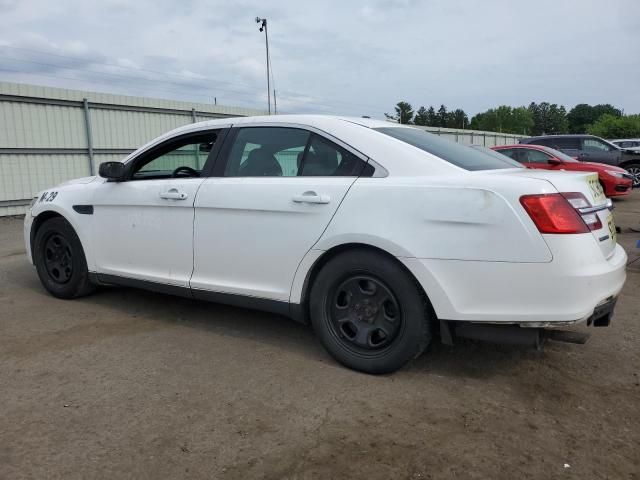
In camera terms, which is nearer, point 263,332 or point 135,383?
point 135,383

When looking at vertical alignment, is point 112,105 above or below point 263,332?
above

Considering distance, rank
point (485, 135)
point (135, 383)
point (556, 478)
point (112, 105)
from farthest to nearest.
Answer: point (485, 135)
point (112, 105)
point (135, 383)
point (556, 478)

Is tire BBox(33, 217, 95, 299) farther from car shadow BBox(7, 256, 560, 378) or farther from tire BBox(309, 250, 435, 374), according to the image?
tire BBox(309, 250, 435, 374)

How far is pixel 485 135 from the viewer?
38.3m

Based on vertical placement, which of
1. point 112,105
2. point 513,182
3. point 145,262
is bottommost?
point 145,262

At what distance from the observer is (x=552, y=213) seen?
2742 mm

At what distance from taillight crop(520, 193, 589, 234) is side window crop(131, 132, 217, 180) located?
234 cm

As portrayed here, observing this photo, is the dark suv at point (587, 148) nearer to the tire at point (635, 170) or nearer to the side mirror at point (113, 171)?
the tire at point (635, 170)

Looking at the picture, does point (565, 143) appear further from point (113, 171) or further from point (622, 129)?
point (622, 129)

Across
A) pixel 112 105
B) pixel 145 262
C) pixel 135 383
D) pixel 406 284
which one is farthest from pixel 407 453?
pixel 112 105

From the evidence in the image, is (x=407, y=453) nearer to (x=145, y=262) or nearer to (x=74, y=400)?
(x=74, y=400)

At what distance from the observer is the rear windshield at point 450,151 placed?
3.32m

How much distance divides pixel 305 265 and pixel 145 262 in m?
1.53

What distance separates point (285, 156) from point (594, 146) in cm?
1443
